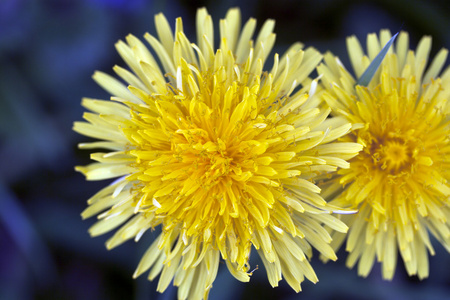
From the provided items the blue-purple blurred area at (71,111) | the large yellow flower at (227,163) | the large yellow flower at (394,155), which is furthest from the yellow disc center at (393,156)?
the blue-purple blurred area at (71,111)

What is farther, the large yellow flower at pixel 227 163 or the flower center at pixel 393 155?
the flower center at pixel 393 155

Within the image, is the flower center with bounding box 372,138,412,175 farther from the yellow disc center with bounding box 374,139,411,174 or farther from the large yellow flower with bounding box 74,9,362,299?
the large yellow flower with bounding box 74,9,362,299

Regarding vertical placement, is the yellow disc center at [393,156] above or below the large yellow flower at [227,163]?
above

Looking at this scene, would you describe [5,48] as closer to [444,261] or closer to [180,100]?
[180,100]

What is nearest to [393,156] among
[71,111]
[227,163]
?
[227,163]

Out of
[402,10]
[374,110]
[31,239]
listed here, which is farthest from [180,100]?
[402,10]

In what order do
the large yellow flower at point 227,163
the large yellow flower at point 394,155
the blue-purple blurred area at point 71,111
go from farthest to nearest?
the blue-purple blurred area at point 71,111 → the large yellow flower at point 394,155 → the large yellow flower at point 227,163

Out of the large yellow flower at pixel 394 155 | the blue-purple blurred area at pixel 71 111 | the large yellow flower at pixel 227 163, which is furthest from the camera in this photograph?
the blue-purple blurred area at pixel 71 111

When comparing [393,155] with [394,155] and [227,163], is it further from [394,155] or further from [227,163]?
[227,163]

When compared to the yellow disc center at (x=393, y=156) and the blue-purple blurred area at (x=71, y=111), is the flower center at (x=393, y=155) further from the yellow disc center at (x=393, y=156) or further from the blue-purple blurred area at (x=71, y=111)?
the blue-purple blurred area at (x=71, y=111)
